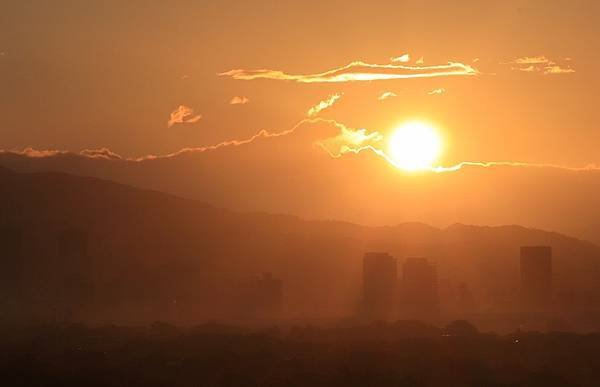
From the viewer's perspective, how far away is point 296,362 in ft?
444

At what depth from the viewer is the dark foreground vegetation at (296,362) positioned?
118 metres

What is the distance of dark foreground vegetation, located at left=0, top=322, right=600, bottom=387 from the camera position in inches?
4651

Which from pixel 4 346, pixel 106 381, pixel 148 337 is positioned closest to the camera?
pixel 106 381

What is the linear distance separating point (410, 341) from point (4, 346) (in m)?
70.5

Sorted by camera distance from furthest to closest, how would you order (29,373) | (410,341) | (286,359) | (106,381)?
1. (410,341)
2. (286,359)
3. (29,373)
4. (106,381)

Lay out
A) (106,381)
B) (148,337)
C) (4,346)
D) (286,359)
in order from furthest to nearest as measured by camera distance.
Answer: (148,337)
(4,346)
(286,359)
(106,381)

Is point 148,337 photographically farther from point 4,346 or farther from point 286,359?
point 286,359

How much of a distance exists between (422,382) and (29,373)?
1880 inches

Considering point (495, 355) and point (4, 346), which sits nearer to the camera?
point (495, 355)

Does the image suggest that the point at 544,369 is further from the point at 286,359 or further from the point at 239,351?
the point at 239,351

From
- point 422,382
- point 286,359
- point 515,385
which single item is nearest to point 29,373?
point 286,359

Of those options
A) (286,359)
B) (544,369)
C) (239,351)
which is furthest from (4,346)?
(544,369)

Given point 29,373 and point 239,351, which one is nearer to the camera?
point 29,373

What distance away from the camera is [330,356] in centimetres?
14362
